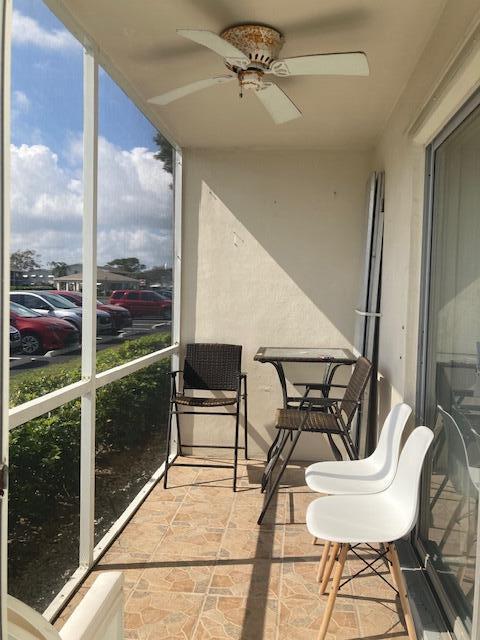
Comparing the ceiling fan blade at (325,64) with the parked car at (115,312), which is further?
the parked car at (115,312)

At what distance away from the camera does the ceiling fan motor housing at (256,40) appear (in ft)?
8.59

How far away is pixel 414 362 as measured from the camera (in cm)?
296

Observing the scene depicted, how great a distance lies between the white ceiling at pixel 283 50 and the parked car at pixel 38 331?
1.35m

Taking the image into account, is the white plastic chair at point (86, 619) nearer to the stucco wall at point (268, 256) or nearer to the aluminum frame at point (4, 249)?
the aluminum frame at point (4, 249)

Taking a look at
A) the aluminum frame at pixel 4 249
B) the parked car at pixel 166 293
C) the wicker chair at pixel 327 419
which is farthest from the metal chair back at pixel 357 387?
the aluminum frame at pixel 4 249

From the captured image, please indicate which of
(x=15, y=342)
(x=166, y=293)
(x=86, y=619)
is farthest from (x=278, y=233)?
(x=86, y=619)

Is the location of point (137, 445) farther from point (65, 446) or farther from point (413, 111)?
point (413, 111)

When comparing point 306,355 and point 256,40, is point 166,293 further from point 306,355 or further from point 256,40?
point 256,40

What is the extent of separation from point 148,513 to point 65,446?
1.31 meters

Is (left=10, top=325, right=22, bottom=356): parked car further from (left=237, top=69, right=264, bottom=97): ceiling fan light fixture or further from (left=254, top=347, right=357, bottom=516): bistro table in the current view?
(left=254, top=347, right=357, bottom=516): bistro table

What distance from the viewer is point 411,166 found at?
3074 mm

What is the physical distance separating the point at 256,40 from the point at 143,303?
1.82 meters

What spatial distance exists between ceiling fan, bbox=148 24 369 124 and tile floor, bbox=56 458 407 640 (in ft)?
7.81

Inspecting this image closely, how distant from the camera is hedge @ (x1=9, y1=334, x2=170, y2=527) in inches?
82.2
